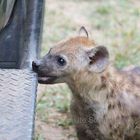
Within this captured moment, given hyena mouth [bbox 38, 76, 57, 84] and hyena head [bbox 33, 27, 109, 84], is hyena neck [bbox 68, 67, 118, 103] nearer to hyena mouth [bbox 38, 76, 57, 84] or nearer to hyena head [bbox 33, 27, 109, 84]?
hyena head [bbox 33, 27, 109, 84]

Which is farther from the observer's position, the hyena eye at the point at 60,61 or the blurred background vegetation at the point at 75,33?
the blurred background vegetation at the point at 75,33

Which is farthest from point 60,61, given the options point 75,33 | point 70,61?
point 75,33

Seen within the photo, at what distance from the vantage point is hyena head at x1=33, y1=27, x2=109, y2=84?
14.6 ft

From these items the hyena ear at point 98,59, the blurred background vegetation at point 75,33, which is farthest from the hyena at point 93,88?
the blurred background vegetation at point 75,33

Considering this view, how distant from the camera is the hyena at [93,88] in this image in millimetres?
4473

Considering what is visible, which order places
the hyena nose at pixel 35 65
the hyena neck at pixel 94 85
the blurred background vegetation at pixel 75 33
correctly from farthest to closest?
1. the blurred background vegetation at pixel 75 33
2. the hyena neck at pixel 94 85
3. the hyena nose at pixel 35 65

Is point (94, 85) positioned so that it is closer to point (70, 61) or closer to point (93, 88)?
point (93, 88)

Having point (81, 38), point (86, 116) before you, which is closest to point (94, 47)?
point (81, 38)

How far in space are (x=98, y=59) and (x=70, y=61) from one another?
0.62 ft

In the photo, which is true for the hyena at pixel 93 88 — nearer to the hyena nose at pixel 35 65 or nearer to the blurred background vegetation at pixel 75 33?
the hyena nose at pixel 35 65

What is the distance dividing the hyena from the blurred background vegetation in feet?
2.27

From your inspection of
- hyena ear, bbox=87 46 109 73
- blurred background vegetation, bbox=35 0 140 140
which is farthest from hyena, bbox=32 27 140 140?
blurred background vegetation, bbox=35 0 140 140

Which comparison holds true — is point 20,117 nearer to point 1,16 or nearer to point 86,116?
point 86,116

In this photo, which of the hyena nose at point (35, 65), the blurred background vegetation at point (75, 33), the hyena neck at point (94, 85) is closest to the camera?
the hyena nose at point (35, 65)
